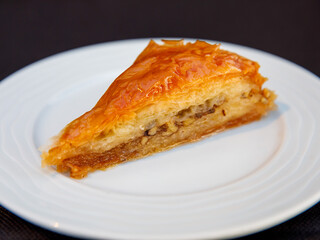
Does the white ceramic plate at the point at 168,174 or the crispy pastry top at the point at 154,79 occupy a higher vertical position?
the crispy pastry top at the point at 154,79

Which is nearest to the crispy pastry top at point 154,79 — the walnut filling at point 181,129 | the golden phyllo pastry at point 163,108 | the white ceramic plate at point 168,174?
the golden phyllo pastry at point 163,108

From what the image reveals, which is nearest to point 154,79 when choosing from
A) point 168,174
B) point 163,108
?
point 163,108

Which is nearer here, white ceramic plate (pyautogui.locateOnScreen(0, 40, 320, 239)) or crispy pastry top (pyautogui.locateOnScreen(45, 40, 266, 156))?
white ceramic plate (pyautogui.locateOnScreen(0, 40, 320, 239))

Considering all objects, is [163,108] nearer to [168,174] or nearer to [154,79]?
[154,79]

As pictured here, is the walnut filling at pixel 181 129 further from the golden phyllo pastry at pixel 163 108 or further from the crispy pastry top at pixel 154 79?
the crispy pastry top at pixel 154 79

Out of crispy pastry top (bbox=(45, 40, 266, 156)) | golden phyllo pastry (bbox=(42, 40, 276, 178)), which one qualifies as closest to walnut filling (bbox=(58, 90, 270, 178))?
golden phyllo pastry (bbox=(42, 40, 276, 178))

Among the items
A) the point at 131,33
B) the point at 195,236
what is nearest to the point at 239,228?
Answer: the point at 195,236

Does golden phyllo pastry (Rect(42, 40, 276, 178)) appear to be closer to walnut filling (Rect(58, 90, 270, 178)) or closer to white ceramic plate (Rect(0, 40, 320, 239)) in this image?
walnut filling (Rect(58, 90, 270, 178))
